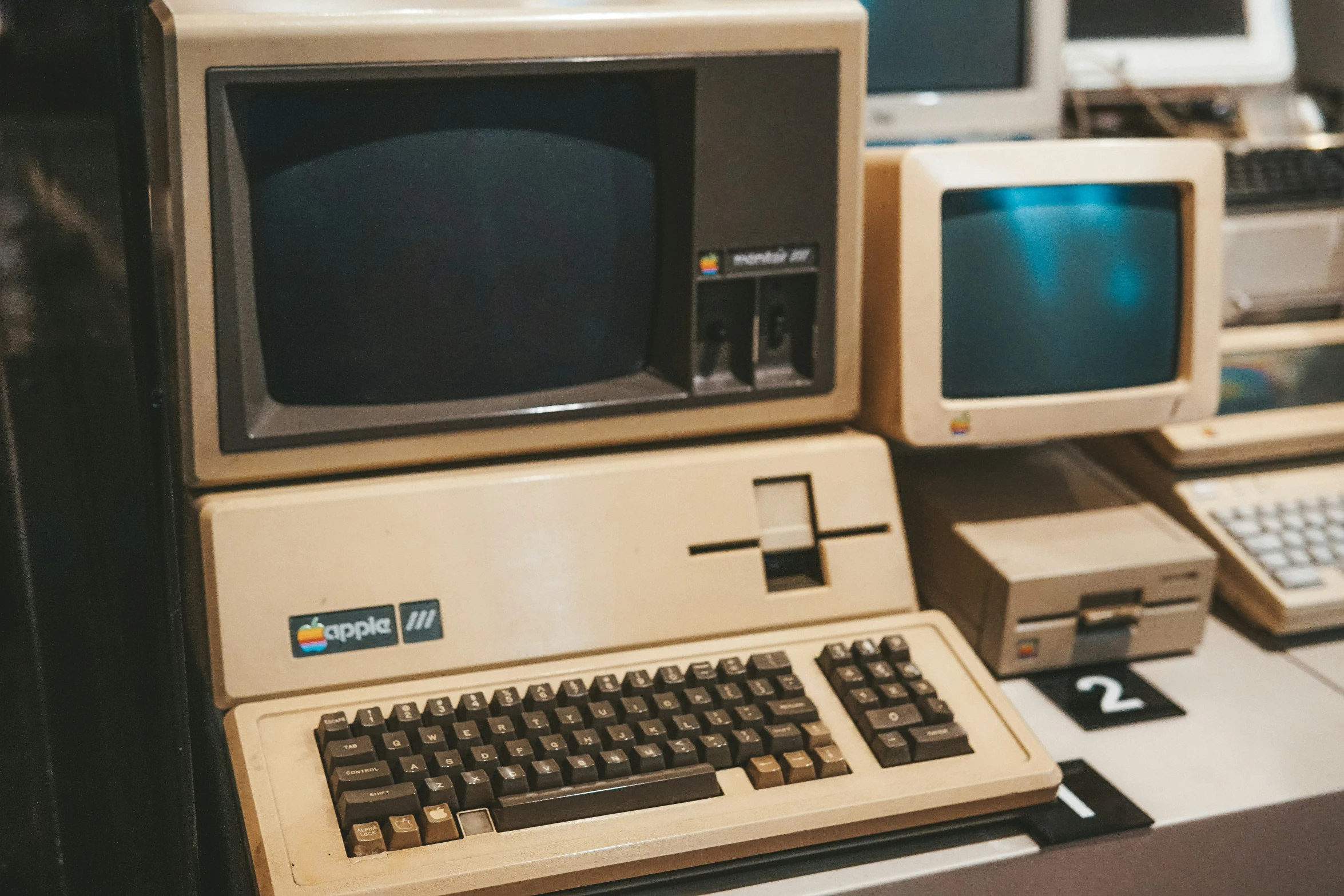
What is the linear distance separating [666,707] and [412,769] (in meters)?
0.19

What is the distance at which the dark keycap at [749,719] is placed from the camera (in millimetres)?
902

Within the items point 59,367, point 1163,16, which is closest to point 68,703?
point 59,367

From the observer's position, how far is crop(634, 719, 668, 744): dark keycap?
88 cm

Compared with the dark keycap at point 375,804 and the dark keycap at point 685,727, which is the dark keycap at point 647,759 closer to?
the dark keycap at point 685,727

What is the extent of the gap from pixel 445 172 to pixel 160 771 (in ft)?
1.61

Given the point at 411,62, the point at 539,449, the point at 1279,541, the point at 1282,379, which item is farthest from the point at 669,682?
the point at 1282,379

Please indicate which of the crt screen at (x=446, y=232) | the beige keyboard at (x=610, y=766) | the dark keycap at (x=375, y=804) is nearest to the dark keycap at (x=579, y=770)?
the beige keyboard at (x=610, y=766)

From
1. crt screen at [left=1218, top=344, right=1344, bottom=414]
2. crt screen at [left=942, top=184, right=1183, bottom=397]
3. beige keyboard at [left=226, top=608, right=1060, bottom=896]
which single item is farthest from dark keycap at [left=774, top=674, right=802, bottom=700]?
crt screen at [left=1218, top=344, right=1344, bottom=414]

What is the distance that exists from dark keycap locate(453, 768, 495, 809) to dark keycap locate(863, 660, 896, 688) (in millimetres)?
312

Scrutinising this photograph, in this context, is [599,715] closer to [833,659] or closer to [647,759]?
[647,759]

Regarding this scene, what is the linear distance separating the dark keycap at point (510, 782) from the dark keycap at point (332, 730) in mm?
113

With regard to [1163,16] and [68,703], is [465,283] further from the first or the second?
[1163,16]

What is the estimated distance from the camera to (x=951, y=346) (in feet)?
3.54

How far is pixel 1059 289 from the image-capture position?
3.61ft
